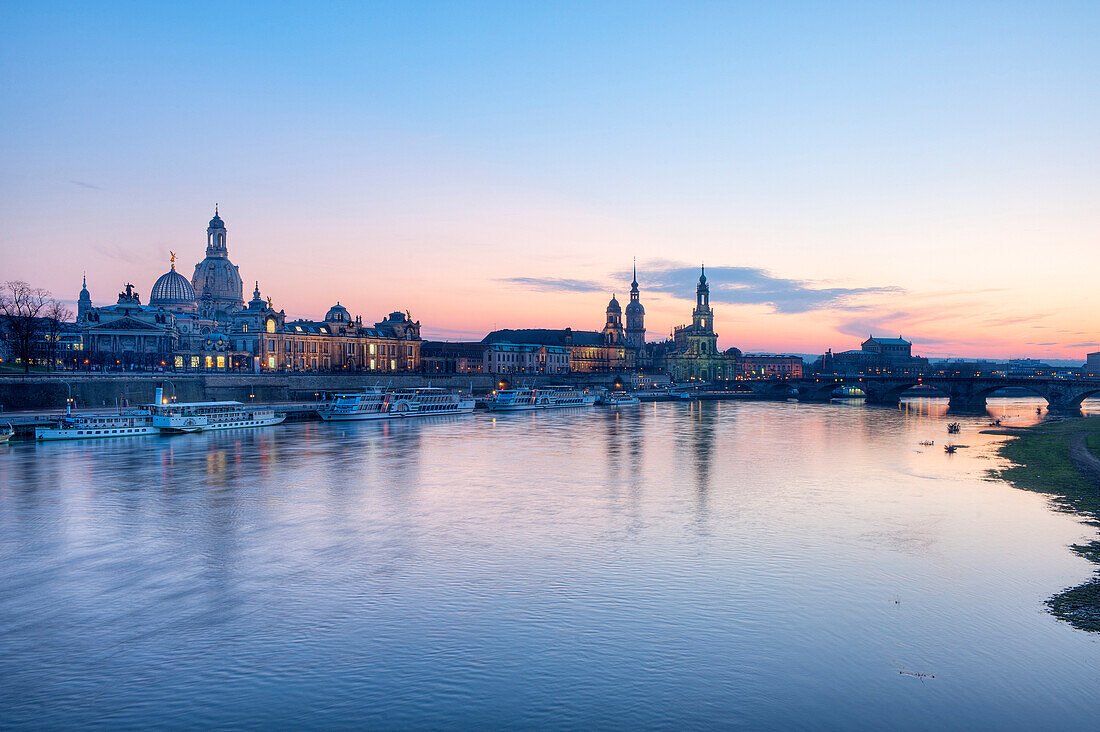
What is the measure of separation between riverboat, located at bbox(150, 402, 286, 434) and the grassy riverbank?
71.7 meters

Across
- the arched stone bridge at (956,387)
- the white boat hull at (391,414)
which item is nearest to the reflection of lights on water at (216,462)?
the white boat hull at (391,414)

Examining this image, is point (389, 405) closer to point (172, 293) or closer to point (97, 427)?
point (97, 427)

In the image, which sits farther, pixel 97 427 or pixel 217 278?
pixel 217 278

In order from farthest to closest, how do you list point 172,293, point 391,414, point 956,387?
point 172,293 < point 956,387 < point 391,414

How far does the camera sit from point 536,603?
21906 mm

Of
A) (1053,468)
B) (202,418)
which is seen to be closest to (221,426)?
(202,418)

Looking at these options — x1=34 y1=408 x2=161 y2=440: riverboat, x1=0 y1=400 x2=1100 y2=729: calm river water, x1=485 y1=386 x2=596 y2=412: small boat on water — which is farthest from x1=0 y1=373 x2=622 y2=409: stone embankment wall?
x1=0 y1=400 x2=1100 y2=729: calm river water

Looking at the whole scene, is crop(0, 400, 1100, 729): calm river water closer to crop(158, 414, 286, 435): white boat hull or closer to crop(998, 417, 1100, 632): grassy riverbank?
crop(998, 417, 1100, 632): grassy riverbank

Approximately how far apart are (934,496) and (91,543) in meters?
40.5

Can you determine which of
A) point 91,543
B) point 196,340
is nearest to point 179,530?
point 91,543

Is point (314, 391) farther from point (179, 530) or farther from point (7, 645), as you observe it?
point (7, 645)

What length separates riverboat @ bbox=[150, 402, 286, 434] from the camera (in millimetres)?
74312

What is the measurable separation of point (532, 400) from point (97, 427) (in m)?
68.9

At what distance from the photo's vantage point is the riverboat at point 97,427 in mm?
65250
